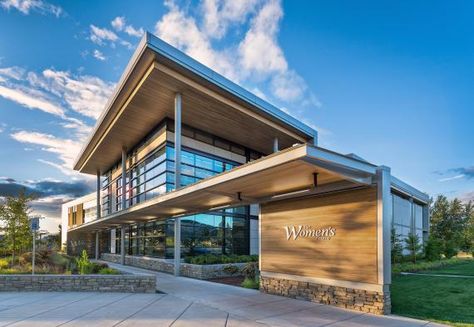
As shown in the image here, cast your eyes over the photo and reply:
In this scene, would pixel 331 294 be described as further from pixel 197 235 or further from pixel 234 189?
pixel 197 235

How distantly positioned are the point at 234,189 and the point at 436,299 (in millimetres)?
6484

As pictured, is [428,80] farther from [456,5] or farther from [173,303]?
[173,303]

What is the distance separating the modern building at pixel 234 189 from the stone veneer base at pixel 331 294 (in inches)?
1.1

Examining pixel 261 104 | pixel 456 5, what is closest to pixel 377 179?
pixel 456 5

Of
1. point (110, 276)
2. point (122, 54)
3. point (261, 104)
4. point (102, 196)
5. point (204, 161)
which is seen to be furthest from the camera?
point (102, 196)

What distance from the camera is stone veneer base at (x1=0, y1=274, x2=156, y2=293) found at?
453 inches

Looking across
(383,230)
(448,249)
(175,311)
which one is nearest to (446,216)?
(448,249)

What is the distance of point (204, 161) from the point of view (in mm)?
20922

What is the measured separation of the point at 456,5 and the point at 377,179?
8576mm

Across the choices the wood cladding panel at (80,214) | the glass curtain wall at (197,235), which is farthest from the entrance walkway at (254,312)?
the wood cladding panel at (80,214)

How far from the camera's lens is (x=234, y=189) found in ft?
33.2

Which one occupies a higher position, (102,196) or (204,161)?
(204,161)

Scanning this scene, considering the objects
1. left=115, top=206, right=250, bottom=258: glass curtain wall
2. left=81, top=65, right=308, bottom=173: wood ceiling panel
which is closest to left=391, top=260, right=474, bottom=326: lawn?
left=115, top=206, right=250, bottom=258: glass curtain wall

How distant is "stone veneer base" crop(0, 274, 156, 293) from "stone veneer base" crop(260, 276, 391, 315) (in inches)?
157
